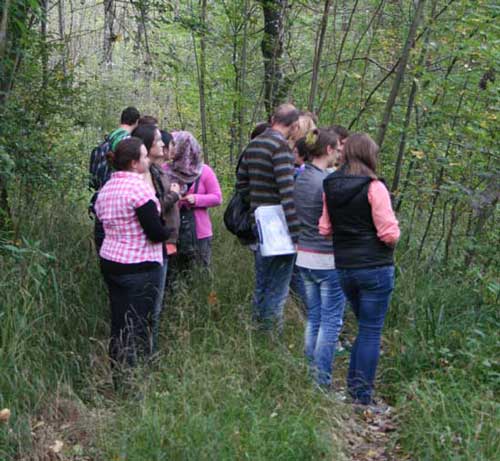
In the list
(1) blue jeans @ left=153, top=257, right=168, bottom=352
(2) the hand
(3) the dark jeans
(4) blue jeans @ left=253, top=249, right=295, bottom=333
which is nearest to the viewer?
(3) the dark jeans

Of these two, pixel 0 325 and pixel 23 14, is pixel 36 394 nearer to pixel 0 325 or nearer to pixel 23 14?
pixel 0 325

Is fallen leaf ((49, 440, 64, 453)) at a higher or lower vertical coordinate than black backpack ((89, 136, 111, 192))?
lower

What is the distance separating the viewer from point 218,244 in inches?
300

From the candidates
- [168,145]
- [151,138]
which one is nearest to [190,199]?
[168,145]

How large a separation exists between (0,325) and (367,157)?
8.80ft

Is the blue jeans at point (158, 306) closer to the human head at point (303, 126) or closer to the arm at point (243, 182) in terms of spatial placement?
the arm at point (243, 182)

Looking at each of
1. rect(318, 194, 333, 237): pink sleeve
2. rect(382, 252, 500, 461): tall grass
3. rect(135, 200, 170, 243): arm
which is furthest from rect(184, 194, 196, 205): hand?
rect(382, 252, 500, 461): tall grass

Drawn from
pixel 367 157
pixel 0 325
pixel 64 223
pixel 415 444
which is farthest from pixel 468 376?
pixel 64 223

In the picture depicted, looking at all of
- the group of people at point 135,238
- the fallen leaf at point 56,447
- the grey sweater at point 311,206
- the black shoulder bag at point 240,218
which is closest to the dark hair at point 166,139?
the group of people at point 135,238

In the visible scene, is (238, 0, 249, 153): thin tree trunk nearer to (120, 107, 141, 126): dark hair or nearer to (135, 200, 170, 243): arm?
(120, 107, 141, 126): dark hair

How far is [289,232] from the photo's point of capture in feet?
16.7

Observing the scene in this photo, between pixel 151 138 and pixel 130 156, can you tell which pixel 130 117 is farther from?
pixel 130 156

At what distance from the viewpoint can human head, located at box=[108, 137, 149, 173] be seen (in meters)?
4.53

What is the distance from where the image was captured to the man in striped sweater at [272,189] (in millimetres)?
5062
